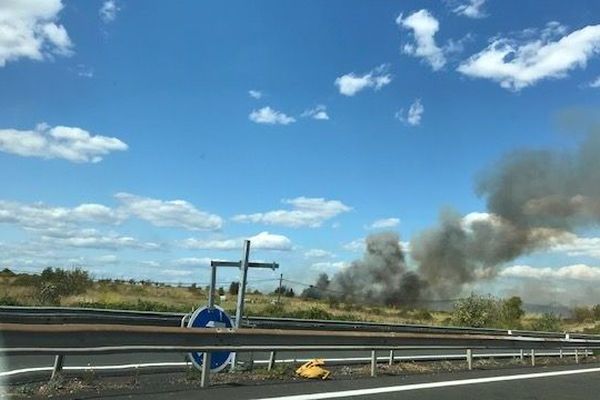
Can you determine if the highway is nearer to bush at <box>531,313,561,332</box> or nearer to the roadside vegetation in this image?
the roadside vegetation

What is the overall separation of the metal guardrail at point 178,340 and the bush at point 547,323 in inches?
1707

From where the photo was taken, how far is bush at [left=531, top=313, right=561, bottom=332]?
182 feet

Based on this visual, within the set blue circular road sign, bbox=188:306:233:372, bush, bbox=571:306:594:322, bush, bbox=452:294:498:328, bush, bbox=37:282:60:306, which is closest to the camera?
blue circular road sign, bbox=188:306:233:372

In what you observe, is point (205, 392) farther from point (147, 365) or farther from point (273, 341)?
point (147, 365)

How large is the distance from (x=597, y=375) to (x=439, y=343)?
4.25 m

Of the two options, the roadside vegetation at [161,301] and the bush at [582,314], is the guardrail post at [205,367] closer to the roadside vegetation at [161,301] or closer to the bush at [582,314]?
the roadside vegetation at [161,301]

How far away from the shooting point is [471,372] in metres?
15.5

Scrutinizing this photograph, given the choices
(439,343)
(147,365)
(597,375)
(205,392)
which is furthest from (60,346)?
(597,375)

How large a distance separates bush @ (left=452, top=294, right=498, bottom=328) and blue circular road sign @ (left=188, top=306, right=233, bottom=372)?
170 ft

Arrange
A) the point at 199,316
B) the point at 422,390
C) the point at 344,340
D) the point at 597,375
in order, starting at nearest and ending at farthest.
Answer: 1. the point at 199,316
2. the point at 422,390
3. the point at 344,340
4. the point at 597,375

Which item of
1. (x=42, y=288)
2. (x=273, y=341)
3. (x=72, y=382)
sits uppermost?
(x=42, y=288)

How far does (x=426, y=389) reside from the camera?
38.5 feet

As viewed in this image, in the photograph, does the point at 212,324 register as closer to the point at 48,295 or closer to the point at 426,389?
the point at 426,389

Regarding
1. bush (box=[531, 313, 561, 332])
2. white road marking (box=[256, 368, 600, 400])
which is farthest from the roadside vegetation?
white road marking (box=[256, 368, 600, 400])
